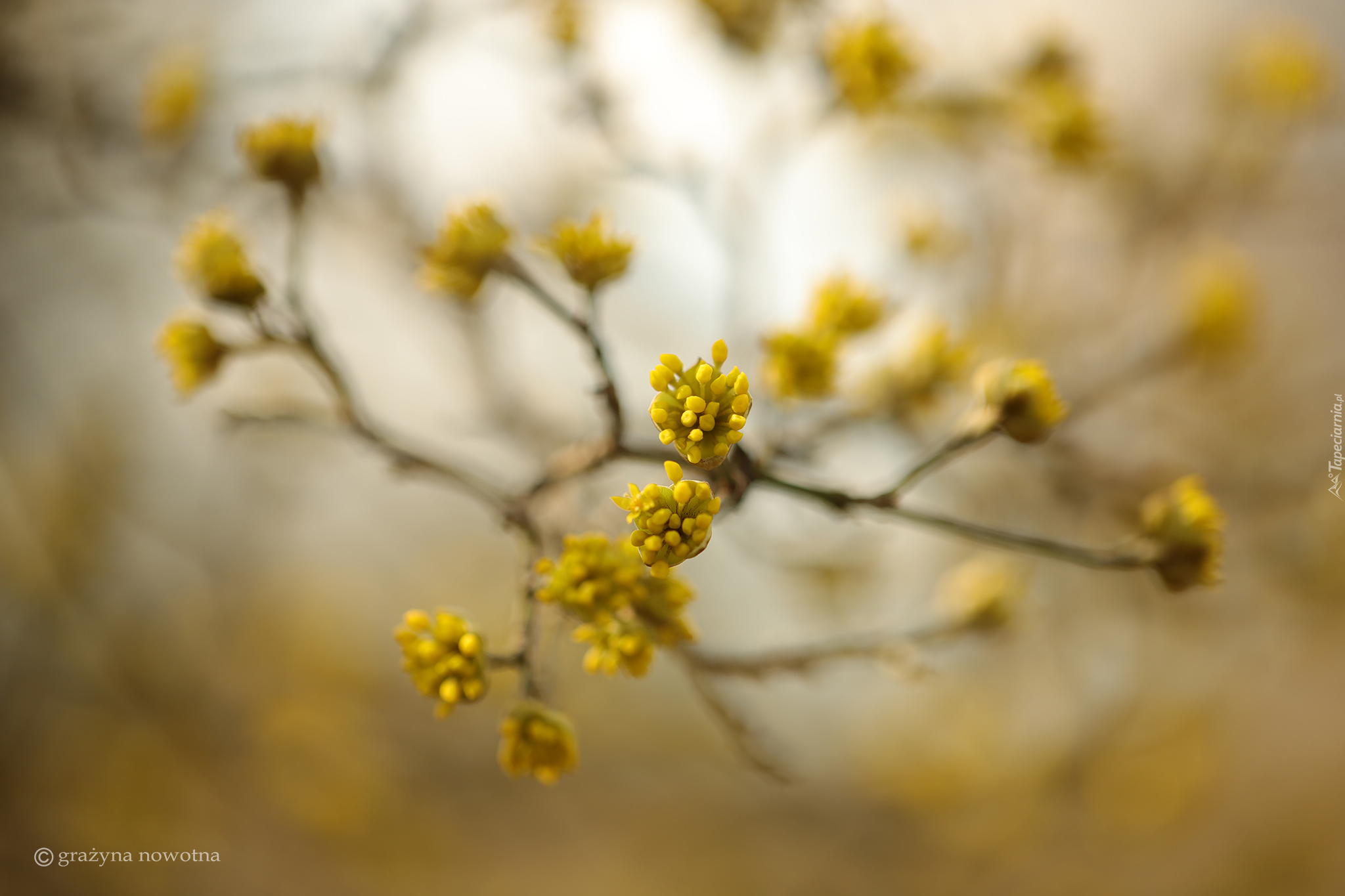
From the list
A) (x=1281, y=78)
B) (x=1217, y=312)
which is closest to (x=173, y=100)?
(x=1217, y=312)

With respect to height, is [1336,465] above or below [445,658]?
above

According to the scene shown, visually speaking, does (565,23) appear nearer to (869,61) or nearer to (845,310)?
(869,61)

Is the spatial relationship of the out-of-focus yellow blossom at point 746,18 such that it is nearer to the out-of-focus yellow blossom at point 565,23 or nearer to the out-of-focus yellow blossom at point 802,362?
the out-of-focus yellow blossom at point 565,23

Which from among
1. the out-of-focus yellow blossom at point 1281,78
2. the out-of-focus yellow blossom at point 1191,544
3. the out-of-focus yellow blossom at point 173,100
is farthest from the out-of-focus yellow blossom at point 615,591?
the out-of-focus yellow blossom at point 1281,78

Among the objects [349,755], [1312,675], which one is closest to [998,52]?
[1312,675]

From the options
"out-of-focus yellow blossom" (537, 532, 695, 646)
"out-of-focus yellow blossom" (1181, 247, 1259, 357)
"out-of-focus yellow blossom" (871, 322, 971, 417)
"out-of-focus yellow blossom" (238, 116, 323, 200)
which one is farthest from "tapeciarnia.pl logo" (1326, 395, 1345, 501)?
"out-of-focus yellow blossom" (238, 116, 323, 200)

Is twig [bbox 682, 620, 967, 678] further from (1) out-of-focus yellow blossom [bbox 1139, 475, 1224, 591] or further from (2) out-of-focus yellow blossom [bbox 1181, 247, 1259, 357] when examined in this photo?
(2) out-of-focus yellow blossom [bbox 1181, 247, 1259, 357]

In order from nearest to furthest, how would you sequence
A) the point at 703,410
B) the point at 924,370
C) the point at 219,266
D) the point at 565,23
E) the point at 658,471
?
1. the point at 703,410
2. the point at 219,266
3. the point at 924,370
4. the point at 565,23
5. the point at 658,471
